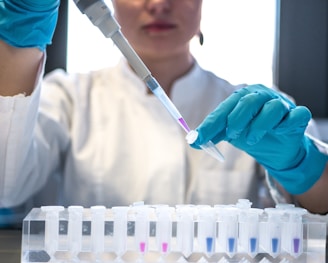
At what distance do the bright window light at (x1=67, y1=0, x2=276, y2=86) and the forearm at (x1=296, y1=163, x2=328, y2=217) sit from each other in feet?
2.63

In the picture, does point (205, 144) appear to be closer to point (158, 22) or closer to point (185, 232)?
point (185, 232)

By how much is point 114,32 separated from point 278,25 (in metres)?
1.22

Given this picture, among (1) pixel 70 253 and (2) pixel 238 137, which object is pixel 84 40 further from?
(1) pixel 70 253

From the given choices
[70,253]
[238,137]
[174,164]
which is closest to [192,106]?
[174,164]

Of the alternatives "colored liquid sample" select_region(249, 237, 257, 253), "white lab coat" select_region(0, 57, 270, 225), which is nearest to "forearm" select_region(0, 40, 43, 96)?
"white lab coat" select_region(0, 57, 270, 225)

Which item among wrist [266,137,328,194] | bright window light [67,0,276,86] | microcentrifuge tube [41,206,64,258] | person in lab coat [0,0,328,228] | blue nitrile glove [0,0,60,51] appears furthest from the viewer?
bright window light [67,0,276,86]

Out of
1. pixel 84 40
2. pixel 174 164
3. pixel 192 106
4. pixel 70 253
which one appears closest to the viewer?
pixel 70 253

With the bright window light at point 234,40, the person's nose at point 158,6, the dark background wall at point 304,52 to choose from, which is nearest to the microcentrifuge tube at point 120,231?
the person's nose at point 158,6

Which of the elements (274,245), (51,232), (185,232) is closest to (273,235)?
(274,245)

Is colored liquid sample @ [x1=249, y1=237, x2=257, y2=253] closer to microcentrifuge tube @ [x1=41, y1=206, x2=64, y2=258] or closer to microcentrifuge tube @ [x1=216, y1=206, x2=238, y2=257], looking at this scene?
microcentrifuge tube @ [x1=216, y1=206, x2=238, y2=257]

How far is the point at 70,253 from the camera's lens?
77cm

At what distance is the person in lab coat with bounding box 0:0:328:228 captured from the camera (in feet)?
3.98

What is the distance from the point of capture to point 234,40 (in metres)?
1.90

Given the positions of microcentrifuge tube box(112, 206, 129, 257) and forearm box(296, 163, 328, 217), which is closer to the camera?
microcentrifuge tube box(112, 206, 129, 257)
